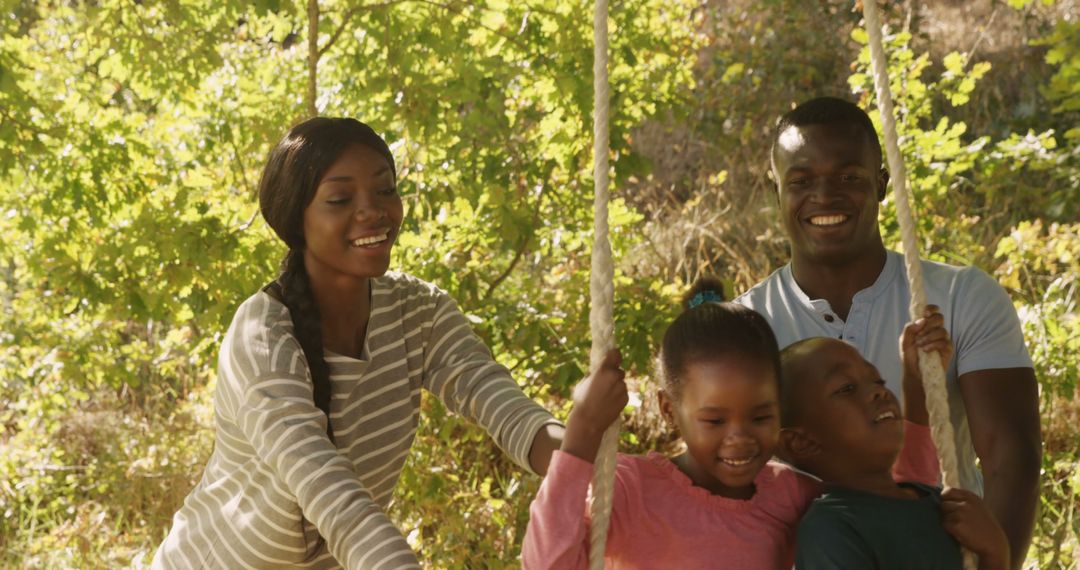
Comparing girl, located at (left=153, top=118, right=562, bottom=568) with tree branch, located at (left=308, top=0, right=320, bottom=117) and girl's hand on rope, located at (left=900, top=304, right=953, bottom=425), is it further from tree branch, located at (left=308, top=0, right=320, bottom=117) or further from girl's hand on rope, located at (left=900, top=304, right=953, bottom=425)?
tree branch, located at (left=308, top=0, right=320, bottom=117)

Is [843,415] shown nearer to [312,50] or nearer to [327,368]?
[327,368]

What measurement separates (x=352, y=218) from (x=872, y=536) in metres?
0.86

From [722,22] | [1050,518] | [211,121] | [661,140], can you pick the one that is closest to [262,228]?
[211,121]

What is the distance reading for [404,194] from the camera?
364 centimetres

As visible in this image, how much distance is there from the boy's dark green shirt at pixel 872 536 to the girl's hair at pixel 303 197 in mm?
715

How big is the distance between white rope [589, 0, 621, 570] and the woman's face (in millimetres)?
434

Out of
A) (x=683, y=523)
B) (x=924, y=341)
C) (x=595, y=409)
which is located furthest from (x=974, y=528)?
(x=595, y=409)

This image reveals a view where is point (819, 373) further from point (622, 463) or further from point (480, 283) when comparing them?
point (480, 283)

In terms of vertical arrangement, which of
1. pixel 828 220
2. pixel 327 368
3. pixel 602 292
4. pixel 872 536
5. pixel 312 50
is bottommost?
pixel 872 536

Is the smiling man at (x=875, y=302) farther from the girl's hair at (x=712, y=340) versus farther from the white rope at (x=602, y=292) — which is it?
the white rope at (x=602, y=292)

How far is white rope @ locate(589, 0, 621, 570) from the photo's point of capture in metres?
1.49

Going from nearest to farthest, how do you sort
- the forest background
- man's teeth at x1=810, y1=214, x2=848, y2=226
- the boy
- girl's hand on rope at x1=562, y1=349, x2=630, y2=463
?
girl's hand on rope at x1=562, y1=349, x2=630, y2=463 < the boy < man's teeth at x1=810, y1=214, x2=848, y2=226 < the forest background

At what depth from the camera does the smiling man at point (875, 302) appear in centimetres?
188

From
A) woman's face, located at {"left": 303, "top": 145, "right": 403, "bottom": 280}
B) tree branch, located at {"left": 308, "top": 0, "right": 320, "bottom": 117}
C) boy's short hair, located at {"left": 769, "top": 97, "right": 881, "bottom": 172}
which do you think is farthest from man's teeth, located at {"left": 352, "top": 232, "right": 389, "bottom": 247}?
tree branch, located at {"left": 308, "top": 0, "right": 320, "bottom": 117}
